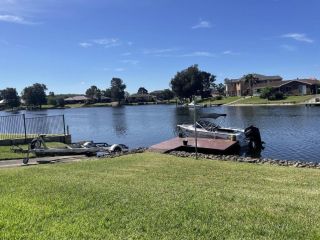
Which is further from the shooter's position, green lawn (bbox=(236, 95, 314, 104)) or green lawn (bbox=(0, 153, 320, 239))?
green lawn (bbox=(236, 95, 314, 104))

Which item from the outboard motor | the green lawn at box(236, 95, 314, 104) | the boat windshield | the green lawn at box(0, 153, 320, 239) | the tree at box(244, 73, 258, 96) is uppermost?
the tree at box(244, 73, 258, 96)

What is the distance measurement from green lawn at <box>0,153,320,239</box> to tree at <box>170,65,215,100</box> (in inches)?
6437

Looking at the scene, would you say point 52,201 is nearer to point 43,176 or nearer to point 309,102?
point 43,176

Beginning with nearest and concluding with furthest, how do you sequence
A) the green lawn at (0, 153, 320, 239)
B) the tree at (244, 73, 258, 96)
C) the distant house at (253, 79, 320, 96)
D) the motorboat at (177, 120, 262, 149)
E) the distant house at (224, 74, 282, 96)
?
the green lawn at (0, 153, 320, 239) < the motorboat at (177, 120, 262, 149) < the distant house at (253, 79, 320, 96) < the tree at (244, 73, 258, 96) < the distant house at (224, 74, 282, 96)

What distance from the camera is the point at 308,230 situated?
680 cm

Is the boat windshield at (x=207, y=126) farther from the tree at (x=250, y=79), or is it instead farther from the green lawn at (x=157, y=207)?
the tree at (x=250, y=79)

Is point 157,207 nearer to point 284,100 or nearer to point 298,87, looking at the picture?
point 284,100

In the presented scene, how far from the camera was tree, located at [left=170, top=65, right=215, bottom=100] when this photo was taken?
176000mm

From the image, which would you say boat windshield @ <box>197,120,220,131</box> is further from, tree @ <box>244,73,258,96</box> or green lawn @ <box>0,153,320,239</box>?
tree @ <box>244,73,258,96</box>

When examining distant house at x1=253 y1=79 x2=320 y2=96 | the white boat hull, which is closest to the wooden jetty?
the white boat hull

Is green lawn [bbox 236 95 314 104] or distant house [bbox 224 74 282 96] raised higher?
distant house [bbox 224 74 282 96]

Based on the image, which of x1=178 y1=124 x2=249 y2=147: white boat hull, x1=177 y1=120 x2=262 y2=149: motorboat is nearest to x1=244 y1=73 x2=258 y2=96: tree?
x1=177 y1=120 x2=262 y2=149: motorboat

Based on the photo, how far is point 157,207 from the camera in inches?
334

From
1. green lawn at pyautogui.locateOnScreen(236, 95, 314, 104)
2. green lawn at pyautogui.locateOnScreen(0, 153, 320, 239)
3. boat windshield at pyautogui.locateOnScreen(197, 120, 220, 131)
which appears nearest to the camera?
green lawn at pyautogui.locateOnScreen(0, 153, 320, 239)
